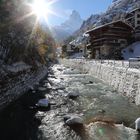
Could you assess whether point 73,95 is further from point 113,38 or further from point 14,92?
point 113,38

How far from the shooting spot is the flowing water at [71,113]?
1740 centimetres

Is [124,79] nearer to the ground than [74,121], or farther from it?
farther from it

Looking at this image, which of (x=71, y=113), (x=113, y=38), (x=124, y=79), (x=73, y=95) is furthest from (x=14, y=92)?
(x=113, y=38)

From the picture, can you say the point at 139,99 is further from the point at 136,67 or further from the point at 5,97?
the point at 5,97

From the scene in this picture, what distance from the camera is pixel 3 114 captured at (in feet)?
71.4

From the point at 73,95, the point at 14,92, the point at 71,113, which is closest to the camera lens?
Result: the point at 71,113

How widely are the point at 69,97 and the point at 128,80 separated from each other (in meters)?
6.89

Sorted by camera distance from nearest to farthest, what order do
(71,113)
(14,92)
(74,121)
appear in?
(74,121) < (71,113) < (14,92)

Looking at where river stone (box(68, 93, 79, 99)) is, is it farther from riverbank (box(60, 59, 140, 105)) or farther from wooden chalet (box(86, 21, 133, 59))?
wooden chalet (box(86, 21, 133, 59))

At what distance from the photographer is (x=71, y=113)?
74.3 feet

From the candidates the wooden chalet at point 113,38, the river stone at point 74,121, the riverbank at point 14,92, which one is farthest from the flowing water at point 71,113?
the wooden chalet at point 113,38

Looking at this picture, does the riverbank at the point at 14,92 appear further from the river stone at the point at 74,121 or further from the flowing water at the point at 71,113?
the river stone at the point at 74,121

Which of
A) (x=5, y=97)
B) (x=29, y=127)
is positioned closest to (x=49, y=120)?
(x=29, y=127)

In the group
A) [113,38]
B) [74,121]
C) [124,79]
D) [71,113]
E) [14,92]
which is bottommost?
[71,113]
